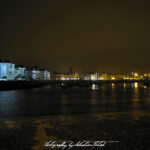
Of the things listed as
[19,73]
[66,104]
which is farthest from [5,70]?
[66,104]

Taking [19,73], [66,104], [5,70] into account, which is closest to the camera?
[66,104]

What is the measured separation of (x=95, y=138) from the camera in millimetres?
9828

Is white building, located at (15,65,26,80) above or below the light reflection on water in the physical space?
above

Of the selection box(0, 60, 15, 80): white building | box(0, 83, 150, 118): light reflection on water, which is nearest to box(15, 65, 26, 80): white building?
box(0, 60, 15, 80): white building

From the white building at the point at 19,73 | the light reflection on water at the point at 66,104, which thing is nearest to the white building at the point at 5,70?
the white building at the point at 19,73

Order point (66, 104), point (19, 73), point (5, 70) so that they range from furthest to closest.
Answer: point (19, 73) → point (5, 70) → point (66, 104)

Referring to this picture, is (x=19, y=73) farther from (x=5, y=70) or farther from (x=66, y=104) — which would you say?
(x=66, y=104)

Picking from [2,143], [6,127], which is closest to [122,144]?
[2,143]

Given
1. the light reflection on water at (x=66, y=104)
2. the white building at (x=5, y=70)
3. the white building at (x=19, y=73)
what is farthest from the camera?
the white building at (x=19, y=73)

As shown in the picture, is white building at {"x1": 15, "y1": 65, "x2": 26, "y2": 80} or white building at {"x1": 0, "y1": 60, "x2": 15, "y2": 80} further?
white building at {"x1": 15, "y1": 65, "x2": 26, "y2": 80}

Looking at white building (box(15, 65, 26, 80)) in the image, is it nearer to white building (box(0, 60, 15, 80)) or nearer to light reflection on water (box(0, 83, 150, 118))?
white building (box(0, 60, 15, 80))

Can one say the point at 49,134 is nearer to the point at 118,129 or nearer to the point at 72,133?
the point at 72,133

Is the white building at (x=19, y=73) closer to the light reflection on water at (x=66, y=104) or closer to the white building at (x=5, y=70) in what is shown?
the white building at (x=5, y=70)

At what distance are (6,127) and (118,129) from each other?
5.73 m
